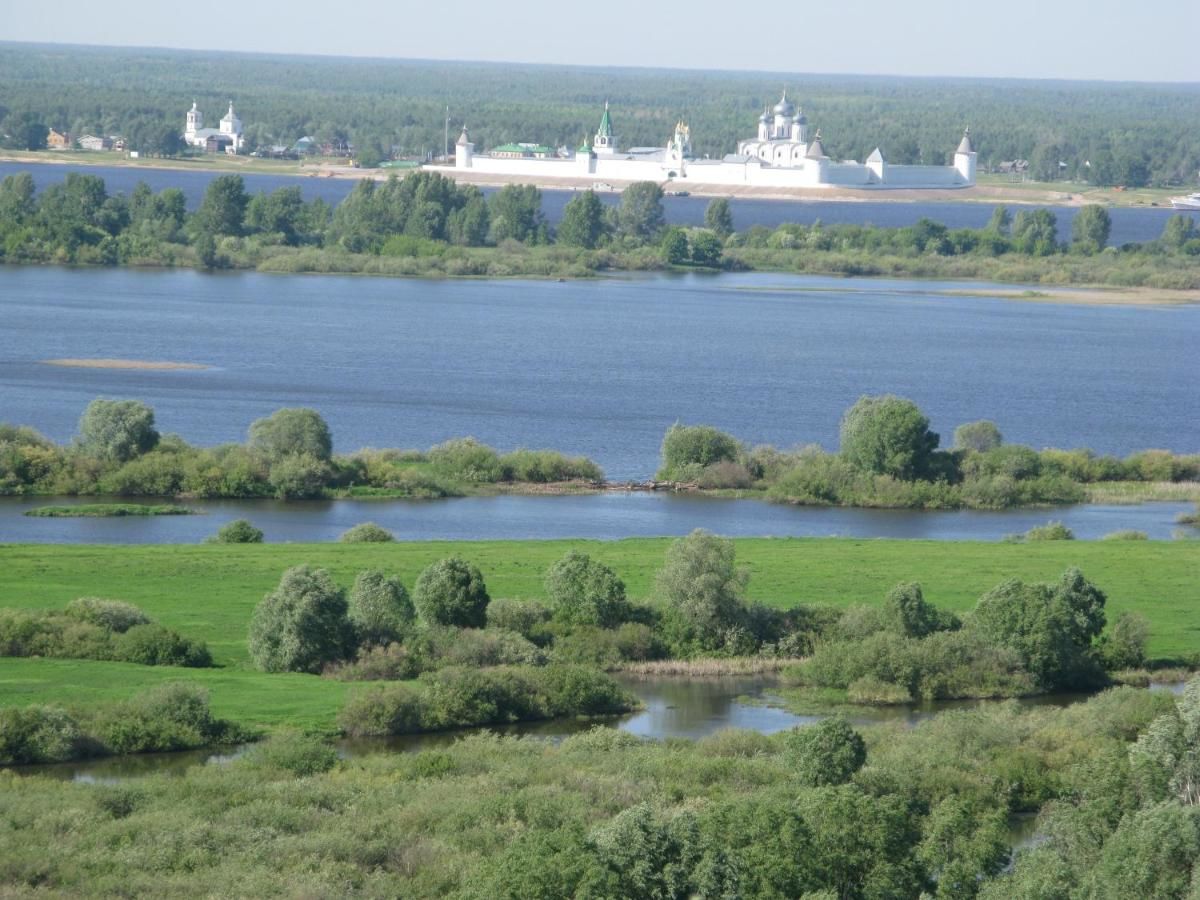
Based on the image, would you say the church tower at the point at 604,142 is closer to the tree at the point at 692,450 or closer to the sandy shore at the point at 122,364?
the sandy shore at the point at 122,364

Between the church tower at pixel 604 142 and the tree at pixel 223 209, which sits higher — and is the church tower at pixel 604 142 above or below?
above

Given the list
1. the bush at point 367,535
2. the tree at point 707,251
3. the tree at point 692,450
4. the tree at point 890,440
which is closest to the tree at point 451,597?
the bush at point 367,535

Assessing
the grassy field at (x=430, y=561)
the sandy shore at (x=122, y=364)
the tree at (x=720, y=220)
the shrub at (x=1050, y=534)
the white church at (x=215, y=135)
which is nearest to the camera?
the grassy field at (x=430, y=561)

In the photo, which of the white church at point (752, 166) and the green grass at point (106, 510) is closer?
the green grass at point (106, 510)

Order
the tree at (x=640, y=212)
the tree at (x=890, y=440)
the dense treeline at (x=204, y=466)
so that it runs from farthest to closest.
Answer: the tree at (x=640, y=212), the tree at (x=890, y=440), the dense treeline at (x=204, y=466)

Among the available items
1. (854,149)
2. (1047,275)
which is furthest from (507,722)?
(854,149)

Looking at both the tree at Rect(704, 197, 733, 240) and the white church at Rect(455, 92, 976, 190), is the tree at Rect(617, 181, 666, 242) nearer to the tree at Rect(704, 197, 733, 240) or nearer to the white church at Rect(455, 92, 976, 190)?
the tree at Rect(704, 197, 733, 240)

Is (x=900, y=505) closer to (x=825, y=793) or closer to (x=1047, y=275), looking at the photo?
(x=825, y=793)

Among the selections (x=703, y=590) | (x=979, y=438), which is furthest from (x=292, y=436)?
(x=703, y=590)
